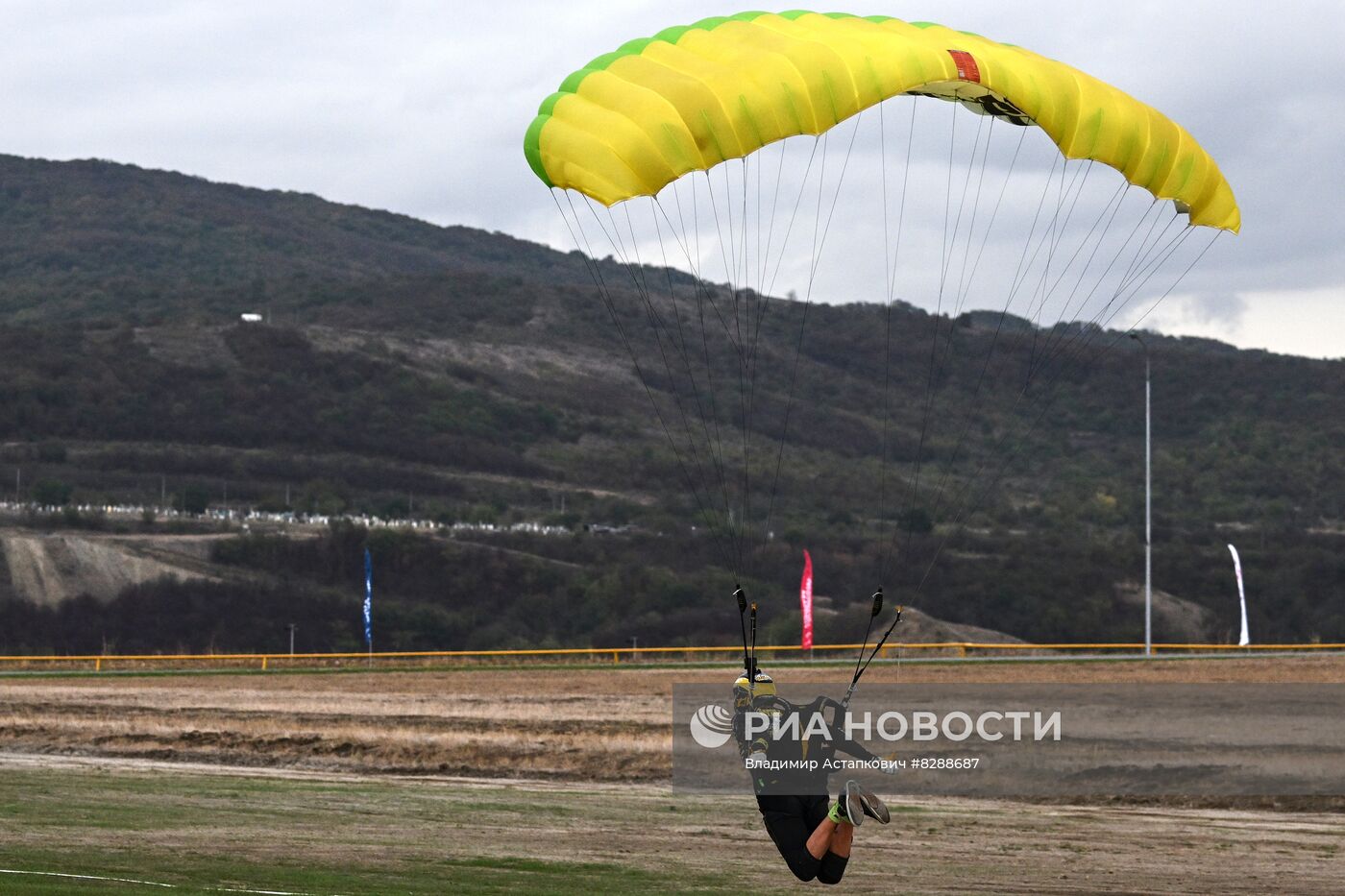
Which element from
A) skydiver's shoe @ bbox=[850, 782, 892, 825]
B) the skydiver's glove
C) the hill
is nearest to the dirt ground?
the hill

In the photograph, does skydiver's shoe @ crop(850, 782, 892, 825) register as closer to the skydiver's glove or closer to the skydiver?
the skydiver

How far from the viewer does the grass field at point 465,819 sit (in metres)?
15.7

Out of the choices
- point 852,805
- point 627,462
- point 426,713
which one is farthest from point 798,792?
point 627,462

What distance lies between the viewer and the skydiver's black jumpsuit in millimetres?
13633

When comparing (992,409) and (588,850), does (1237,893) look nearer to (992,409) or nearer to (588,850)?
(588,850)

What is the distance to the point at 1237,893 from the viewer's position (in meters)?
15.6

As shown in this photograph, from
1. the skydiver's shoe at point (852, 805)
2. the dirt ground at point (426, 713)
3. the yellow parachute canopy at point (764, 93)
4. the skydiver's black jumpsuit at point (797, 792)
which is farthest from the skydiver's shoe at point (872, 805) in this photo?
the dirt ground at point (426, 713)

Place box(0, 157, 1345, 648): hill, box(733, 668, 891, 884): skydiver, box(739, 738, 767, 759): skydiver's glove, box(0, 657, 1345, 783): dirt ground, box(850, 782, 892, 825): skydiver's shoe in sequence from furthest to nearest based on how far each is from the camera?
box(0, 157, 1345, 648): hill → box(0, 657, 1345, 783): dirt ground → box(739, 738, 767, 759): skydiver's glove → box(733, 668, 891, 884): skydiver → box(850, 782, 892, 825): skydiver's shoe

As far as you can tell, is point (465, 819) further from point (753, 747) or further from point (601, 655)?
point (601, 655)

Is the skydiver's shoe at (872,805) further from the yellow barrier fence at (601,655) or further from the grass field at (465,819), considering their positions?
the yellow barrier fence at (601,655)

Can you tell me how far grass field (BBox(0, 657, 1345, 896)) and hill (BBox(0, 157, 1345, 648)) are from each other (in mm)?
20981

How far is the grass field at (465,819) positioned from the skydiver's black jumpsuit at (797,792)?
1877 mm

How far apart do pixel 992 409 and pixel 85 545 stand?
217 ft

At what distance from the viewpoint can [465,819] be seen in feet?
65.4
